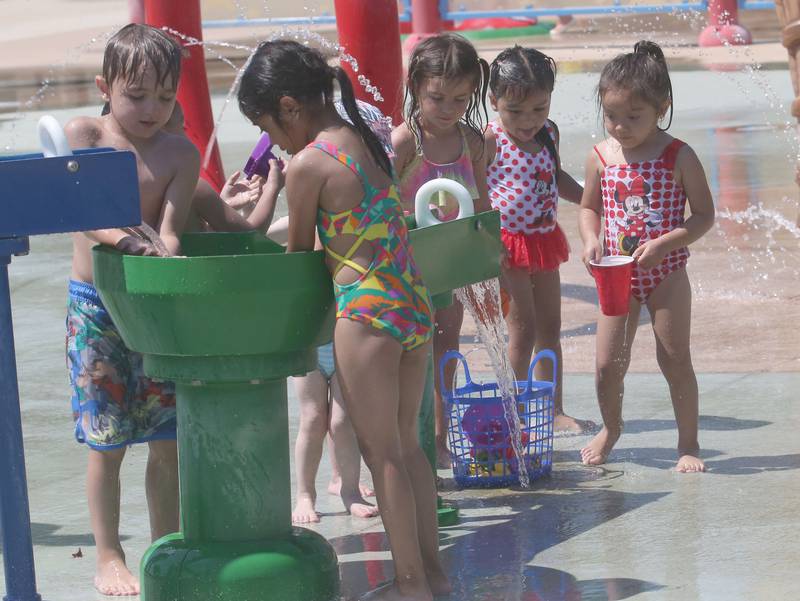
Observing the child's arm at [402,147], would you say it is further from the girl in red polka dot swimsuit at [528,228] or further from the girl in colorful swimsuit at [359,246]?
the girl in colorful swimsuit at [359,246]

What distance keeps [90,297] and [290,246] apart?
63 cm

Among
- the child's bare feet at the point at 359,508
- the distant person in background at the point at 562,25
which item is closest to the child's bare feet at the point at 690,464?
the child's bare feet at the point at 359,508

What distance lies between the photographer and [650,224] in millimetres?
4801

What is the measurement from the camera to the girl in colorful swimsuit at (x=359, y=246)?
11.2ft

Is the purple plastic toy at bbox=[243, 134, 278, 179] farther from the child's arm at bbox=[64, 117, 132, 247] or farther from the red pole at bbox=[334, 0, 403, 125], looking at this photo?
the red pole at bbox=[334, 0, 403, 125]

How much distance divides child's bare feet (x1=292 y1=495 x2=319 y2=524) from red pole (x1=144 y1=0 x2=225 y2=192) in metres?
3.53

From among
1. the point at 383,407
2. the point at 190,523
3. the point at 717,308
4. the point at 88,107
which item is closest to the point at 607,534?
the point at 383,407

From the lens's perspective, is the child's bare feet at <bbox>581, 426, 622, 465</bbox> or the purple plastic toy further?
the child's bare feet at <bbox>581, 426, 622, 465</bbox>

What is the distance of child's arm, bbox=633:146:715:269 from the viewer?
4.68 meters

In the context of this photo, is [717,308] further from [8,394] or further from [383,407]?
[8,394]

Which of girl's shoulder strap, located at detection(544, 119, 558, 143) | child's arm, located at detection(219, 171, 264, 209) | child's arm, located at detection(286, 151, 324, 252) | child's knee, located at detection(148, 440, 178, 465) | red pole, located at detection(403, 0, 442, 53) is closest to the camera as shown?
child's arm, located at detection(286, 151, 324, 252)

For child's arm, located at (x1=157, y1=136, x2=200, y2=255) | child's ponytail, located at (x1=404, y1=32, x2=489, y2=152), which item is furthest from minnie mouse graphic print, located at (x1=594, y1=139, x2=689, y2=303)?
child's arm, located at (x1=157, y1=136, x2=200, y2=255)

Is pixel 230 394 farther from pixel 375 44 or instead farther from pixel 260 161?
pixel 375 44

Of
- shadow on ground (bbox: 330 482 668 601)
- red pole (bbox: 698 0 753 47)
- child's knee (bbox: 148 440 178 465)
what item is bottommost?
shadow on ground (bbox: 330 482 668 601)
